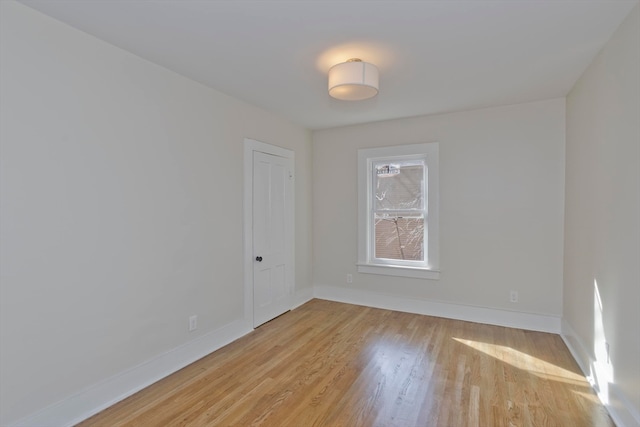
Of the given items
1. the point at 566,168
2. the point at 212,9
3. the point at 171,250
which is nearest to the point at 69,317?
the point at 171,250

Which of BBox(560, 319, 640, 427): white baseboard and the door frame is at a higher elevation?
the door frame

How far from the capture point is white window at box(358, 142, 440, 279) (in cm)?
399

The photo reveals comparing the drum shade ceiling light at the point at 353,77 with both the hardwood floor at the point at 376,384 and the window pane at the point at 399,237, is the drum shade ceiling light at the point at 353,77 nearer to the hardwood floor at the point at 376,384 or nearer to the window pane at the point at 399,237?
the window pane at the point at 399,237

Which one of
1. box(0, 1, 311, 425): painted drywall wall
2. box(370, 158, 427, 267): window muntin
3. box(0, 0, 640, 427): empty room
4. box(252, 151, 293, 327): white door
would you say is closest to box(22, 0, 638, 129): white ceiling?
box(0, 0, 640, 427): empty room

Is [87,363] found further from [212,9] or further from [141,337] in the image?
[212,9]

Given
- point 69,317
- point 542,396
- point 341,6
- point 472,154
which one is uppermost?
point 341,6

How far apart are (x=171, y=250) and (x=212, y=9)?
6.06 feet

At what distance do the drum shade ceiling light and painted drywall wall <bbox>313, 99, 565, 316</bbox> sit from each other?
187 centimetres

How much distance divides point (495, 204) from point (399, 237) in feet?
4.04

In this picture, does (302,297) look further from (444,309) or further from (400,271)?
(444,309)

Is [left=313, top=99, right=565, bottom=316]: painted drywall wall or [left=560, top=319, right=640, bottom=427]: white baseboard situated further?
[left=313, top=99, right=565, bottom=316]: painted drywall wall

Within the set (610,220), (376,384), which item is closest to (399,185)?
(610,220)

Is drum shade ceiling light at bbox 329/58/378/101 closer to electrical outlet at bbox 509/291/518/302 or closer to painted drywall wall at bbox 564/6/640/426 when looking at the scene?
painted drywall wall at bbox 564/6/640/426

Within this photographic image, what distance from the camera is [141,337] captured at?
2432 mm
